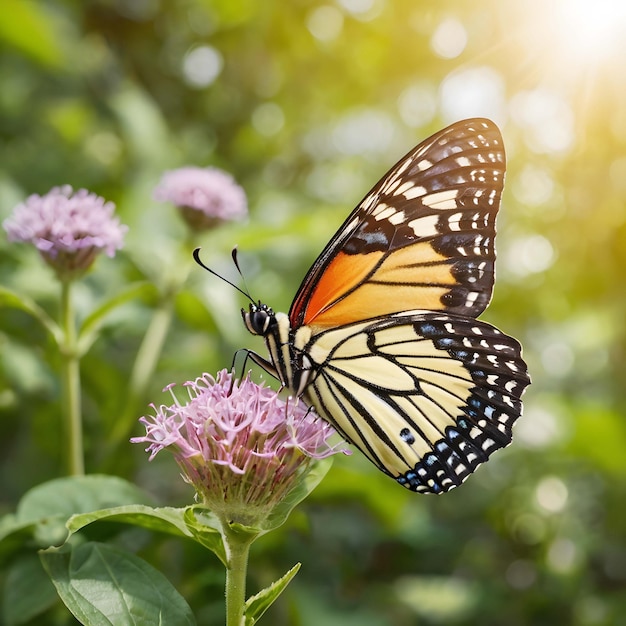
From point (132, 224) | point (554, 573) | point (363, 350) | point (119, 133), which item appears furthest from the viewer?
point (119, 133)

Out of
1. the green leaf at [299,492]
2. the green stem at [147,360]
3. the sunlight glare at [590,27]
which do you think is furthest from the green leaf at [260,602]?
the sunlight glare at [590,27]

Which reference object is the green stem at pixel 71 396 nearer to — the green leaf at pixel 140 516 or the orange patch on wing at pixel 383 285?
the green leaf at pixel 140 516

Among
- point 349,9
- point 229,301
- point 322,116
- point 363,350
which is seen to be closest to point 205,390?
point 363,350

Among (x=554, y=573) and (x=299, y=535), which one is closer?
(x=299, y=535)

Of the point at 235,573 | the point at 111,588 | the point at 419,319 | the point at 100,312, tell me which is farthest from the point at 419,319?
the point at 111,588

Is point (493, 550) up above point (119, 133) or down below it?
below

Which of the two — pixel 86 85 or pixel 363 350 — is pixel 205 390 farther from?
pixel 86 85

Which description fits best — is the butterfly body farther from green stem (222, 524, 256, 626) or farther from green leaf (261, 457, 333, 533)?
green stem (222, 524, 256, 626)
